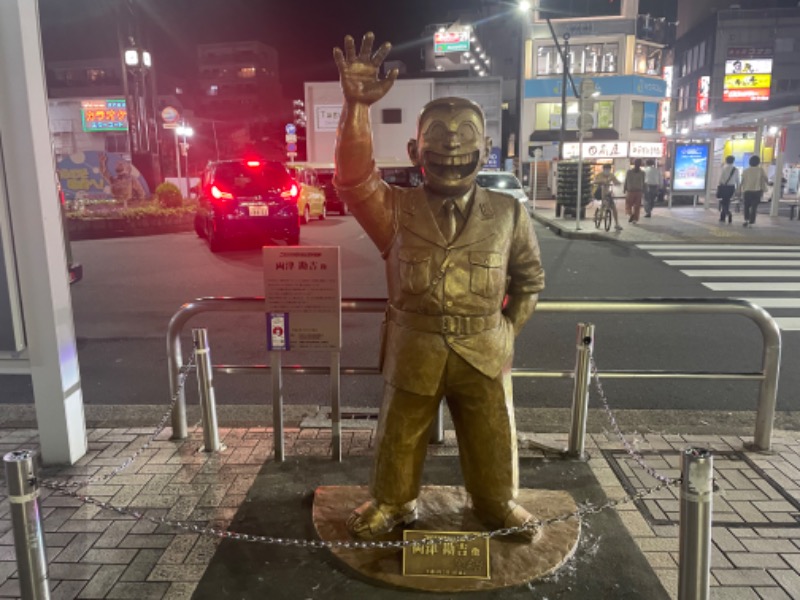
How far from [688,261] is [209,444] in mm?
10031

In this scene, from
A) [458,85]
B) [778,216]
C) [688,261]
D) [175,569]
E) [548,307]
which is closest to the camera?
[175,569]

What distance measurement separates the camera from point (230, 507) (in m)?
3.50

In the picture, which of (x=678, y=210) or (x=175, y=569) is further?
(x=678, y=210)

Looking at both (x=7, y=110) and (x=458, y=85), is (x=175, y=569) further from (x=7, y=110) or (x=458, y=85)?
(x=458, y=85)

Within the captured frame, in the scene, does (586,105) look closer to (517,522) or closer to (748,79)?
(517,522)

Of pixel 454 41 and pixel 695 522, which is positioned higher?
pixel 454 41

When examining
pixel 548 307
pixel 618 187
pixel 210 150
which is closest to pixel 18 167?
pixel 548 307

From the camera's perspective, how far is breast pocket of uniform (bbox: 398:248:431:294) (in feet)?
8.91

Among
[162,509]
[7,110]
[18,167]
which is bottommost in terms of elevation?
[162,509]

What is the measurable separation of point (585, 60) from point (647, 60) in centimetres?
402

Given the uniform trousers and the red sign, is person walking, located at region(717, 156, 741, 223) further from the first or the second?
the red sign

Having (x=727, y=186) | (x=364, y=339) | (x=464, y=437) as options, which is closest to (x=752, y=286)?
(x=364, y=339)

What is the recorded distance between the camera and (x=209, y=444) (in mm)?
4211

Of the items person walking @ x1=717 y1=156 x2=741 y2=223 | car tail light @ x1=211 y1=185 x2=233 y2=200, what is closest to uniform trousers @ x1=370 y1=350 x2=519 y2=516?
car tail light @ x1=211 y1=185 x2=233 y2=200
